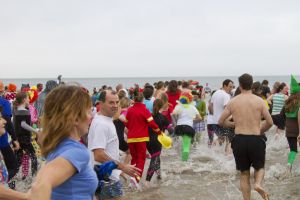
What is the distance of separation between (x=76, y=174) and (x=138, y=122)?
18.5 ft

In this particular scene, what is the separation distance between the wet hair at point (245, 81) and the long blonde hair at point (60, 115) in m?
4.08

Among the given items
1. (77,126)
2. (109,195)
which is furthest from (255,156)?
(77,126)

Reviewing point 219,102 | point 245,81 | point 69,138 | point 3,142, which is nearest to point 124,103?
point 219,102

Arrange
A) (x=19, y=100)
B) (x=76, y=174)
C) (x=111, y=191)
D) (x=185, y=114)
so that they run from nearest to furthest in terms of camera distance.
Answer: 1. (x=76, y=174)
2. (x=111, y=191)
3. (x=19, y=100)
4. (x=185, y=114)

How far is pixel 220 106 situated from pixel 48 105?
843 cm

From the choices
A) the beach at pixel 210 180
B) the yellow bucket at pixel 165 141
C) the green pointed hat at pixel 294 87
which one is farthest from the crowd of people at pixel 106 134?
the beach at pixel 210 180

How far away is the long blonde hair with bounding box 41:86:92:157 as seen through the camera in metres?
2.31

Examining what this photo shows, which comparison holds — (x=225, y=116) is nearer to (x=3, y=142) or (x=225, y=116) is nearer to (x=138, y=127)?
(x=138, y=127)

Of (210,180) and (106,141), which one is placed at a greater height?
(106,141)

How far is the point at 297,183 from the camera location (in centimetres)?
827

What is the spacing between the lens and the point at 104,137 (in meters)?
4.60

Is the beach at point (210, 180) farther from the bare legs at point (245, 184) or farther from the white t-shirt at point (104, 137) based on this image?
the white t-shirt at point (104, 137)

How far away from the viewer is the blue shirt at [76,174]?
7.33 ft

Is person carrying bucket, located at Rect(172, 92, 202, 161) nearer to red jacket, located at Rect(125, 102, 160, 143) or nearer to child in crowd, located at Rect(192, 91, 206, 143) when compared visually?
red jacket, located at Rect(125, 102, 160, 143)
